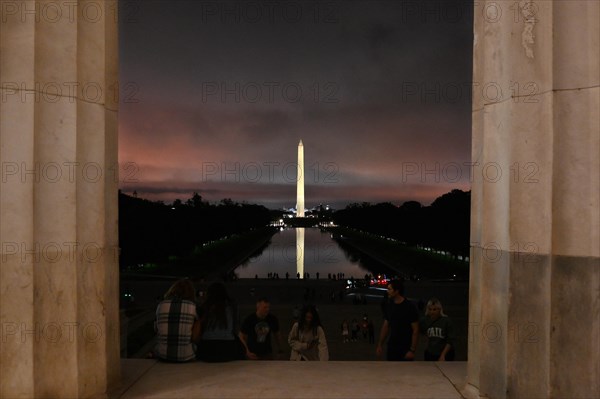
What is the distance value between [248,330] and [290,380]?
2.54m

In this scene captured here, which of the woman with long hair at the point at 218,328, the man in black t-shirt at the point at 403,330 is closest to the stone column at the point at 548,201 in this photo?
the man in black t-shirt at the point at 403,330

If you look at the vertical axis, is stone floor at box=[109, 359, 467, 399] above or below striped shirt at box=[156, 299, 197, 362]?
below

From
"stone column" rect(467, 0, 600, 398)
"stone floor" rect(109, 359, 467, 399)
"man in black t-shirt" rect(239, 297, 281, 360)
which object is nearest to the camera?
"stone column" rect(467, 0, 600, 398)

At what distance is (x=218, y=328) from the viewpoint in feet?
27.0

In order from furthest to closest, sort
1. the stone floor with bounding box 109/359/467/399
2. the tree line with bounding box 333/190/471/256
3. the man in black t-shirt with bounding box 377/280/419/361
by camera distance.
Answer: the tree line with bounding box 333/190/471/256 → the man in black t-shirt with bounding box 377/280/419/361 → the stone floor with bounding box 109/359/467/399

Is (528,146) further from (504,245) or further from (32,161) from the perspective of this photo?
(32,161)

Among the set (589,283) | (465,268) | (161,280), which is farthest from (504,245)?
(465,268)

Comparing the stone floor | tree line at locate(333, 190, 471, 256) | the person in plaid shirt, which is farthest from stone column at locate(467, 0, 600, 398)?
tree line at locate(333, 190, 471, 256)

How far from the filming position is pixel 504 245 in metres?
6.24

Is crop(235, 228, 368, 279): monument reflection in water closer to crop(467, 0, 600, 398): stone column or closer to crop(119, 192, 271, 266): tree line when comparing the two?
crop(119, 192, 271, 266): tree line

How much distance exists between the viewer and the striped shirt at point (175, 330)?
320 inches

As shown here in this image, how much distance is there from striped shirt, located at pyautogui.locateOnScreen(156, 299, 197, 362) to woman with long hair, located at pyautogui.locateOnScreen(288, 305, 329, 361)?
2227mm

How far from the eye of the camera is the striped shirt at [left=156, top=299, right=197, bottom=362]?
812 cm

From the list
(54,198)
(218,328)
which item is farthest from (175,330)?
(54,198)
